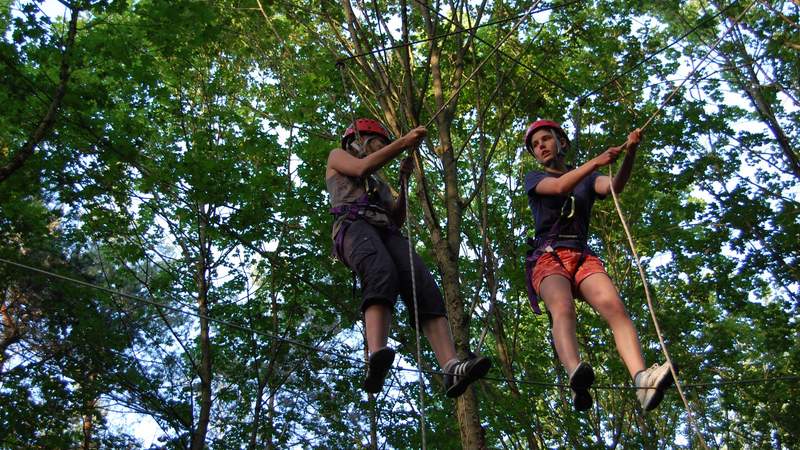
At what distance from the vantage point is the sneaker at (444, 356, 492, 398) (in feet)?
10.4

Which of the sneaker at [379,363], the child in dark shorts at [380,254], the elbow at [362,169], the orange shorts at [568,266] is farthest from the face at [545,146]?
the sneaker at [379,363]

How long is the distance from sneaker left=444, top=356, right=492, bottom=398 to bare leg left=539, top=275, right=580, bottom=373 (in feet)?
1.17

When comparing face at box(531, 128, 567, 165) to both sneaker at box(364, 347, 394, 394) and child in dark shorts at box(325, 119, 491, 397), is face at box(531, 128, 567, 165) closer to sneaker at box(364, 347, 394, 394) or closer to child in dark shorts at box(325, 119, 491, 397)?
child in dark shorts at box(325, 119, 491, 397)

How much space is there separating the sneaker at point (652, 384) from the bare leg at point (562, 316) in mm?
287

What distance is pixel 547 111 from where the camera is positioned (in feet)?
28.2

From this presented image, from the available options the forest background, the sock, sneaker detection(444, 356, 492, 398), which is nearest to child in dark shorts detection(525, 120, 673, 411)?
sneaker detection(444, 356, 492, 398)

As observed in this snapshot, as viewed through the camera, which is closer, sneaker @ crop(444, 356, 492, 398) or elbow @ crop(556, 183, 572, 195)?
sneaker @ crop(444, 356, 492, 398)

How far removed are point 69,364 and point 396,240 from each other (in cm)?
660

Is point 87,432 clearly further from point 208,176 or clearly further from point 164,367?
point 208,176

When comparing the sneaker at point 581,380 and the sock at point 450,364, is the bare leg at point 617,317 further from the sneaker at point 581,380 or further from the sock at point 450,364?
the sock at point 450,364

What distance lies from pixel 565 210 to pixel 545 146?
411mm

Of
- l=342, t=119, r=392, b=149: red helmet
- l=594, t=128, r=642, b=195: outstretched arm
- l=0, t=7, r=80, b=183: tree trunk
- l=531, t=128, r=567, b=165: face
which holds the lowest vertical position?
l=594, t=128, r=642, b=195: outstretched arm

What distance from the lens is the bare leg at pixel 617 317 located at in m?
3.15

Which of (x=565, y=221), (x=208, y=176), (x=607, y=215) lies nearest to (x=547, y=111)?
(x=607, y=215)
